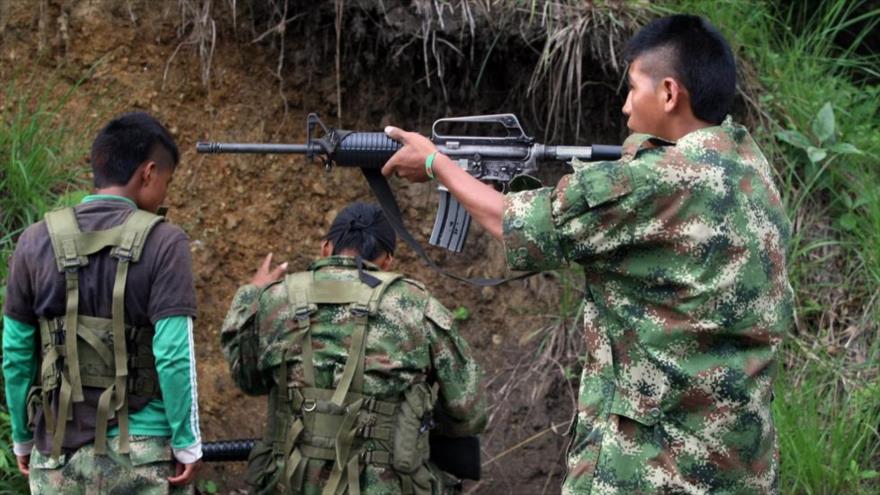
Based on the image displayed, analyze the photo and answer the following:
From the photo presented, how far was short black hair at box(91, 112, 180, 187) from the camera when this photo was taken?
4211 millimetres

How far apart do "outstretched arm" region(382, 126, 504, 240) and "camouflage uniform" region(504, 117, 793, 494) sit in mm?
55

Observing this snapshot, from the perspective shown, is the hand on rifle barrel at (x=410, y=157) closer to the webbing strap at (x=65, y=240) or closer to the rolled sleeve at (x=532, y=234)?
the rolled sleeve at (x=532, y=234)

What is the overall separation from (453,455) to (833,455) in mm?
1610

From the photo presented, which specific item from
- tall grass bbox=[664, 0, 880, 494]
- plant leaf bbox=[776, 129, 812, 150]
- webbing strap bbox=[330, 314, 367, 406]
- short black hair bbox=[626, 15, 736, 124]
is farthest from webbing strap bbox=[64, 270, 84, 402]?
plant leaf bbox=[776, 129, 812, 150]

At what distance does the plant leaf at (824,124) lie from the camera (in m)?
6.34

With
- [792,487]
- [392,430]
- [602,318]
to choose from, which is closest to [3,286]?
[392,430]

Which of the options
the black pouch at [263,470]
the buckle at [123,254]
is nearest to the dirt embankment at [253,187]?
the black pouch at [263,470]

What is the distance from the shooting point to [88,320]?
13.4ft

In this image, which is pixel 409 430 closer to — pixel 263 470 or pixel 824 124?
pixel 263 470

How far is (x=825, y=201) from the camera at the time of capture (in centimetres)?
639

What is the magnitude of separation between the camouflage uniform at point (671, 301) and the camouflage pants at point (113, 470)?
153 centimetres

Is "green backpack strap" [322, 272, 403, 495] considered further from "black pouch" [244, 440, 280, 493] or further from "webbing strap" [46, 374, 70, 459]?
"webbing strap" [46, 374, 70, 459]

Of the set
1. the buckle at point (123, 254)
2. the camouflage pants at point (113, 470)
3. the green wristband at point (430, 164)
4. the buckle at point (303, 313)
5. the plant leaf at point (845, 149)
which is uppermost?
the green wristband at point (430, 164)

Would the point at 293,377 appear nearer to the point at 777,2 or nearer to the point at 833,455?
the point at 833,455
